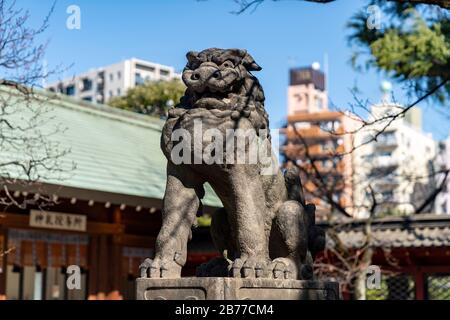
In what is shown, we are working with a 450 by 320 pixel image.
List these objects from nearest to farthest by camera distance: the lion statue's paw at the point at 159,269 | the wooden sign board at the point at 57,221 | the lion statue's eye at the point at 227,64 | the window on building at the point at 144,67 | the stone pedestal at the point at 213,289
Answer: the stone pedestal at the point at 213,289
the lion statue's paw at the point at 159,269
the lion statue's eye at the point at 227,64
the wooden sign board at the point at 57,221
the window on building at the point at 144,67

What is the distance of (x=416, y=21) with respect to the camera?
13070mm

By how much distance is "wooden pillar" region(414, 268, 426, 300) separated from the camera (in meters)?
12.8

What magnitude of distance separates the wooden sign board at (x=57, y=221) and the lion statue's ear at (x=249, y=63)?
7.30m

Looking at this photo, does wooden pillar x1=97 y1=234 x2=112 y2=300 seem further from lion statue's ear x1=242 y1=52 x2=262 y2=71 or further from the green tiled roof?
lion statue's ear x1=242 y1=52 x2=262 y2=71

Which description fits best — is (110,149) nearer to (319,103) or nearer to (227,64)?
(227,64)

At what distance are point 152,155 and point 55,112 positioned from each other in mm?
2408

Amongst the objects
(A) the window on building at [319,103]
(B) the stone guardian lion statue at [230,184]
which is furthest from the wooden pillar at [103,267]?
(A) the window on building at [319,103]

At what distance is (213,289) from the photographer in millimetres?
4645

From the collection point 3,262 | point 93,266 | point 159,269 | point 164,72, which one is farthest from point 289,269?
point 164,72

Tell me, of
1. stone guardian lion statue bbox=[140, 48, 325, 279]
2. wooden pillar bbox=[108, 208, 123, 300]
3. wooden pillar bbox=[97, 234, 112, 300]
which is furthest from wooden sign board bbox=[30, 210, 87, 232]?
stone guardian lion statue bbox=[140, 48, 325, 279]

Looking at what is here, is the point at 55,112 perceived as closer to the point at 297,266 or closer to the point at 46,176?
the point at 46,176

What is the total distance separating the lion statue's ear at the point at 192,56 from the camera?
→ 205 inches

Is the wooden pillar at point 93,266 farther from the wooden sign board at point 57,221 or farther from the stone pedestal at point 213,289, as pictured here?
the stone pedestal at point 213,289
